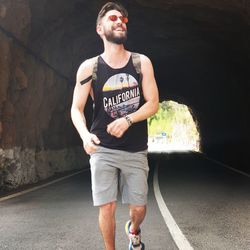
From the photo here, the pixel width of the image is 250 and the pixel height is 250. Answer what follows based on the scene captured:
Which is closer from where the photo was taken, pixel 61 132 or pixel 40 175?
pixel 40 175

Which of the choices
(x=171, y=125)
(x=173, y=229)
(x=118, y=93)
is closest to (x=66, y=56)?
(x=173, y=229)

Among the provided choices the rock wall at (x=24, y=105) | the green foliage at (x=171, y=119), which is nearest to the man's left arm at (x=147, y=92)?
the rock wall at (x=24, y=105)

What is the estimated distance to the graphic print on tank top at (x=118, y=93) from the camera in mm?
3898

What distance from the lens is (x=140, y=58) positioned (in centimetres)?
404

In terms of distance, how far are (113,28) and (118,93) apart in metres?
0.58

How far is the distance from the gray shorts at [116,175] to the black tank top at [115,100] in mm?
74

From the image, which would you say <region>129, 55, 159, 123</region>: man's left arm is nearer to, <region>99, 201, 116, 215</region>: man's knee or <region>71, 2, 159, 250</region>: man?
<region>71, 2, 159, 250</region>: man

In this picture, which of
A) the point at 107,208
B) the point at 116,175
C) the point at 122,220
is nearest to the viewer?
the point at 107,208

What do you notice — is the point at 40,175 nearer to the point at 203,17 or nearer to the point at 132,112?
the point at 203,17

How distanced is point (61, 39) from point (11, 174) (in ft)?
18.5

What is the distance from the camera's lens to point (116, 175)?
3.99 m

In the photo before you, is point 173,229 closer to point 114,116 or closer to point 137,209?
point 137,209

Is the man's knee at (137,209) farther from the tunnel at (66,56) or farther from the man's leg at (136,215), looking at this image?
the tunnel at (66,56)

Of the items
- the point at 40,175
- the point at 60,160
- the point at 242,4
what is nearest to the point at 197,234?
the point at 242,4
